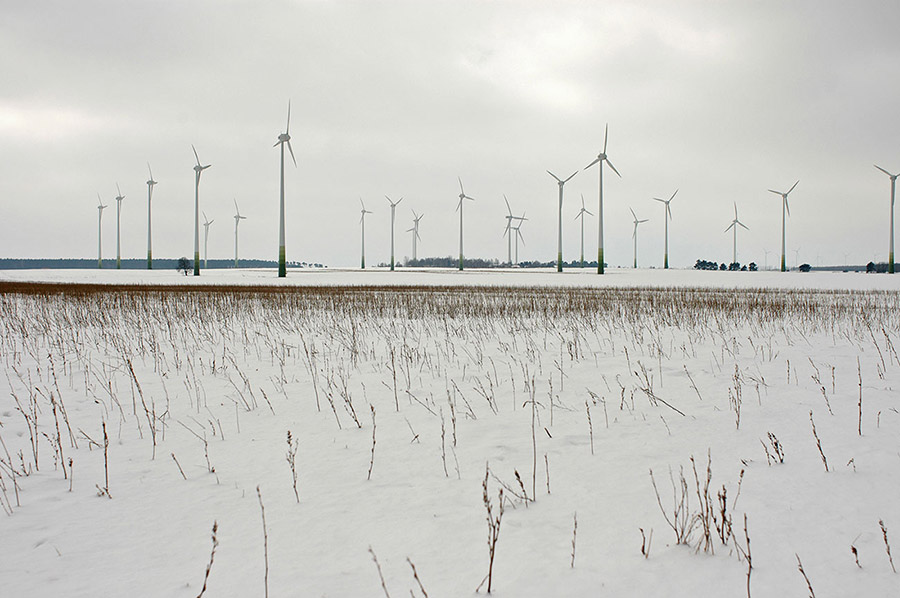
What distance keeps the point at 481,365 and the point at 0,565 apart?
7.59 m

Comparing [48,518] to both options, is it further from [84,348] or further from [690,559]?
[84,348]

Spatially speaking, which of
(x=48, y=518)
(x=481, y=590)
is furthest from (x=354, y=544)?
(x=48, y=518)

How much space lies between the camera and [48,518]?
4.31 meters

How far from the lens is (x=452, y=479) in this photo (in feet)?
16.4

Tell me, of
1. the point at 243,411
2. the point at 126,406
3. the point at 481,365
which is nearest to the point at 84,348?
the point at 126,406

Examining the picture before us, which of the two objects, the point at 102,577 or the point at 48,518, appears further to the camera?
the point at 48,518

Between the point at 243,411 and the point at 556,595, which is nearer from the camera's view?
the point at 556,595

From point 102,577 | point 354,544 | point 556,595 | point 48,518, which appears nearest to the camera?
point 556,595

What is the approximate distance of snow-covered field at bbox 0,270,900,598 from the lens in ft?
11.3

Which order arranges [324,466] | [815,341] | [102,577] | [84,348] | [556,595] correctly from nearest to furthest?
[556,595] → [102,577] → [324,466] → [84,348] → [815,341]

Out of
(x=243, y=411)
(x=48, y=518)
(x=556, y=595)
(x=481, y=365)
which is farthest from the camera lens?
(x=481, y=365)

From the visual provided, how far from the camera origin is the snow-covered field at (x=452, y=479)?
346cm

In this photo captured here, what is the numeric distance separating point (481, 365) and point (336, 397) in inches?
123

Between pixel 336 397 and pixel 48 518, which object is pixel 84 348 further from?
pixel 48 518
